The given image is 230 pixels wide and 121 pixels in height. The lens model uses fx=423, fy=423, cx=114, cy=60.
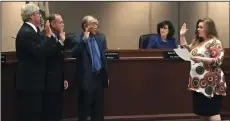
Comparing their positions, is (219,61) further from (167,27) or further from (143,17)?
(143,17)

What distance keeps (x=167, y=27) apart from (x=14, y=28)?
1.87 m

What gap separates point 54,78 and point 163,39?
5.21 feet

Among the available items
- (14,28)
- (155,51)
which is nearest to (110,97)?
(155,51)

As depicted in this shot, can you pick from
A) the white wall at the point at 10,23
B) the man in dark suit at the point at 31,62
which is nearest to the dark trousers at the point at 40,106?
the man in dark suit at the point at 31,62

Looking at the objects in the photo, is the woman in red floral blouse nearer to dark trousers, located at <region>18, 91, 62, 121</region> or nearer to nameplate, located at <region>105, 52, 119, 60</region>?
nameplate, located at <region>105, 52, 119, 60</region>

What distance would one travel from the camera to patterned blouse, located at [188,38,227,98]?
3.53m

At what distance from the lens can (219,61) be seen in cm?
348

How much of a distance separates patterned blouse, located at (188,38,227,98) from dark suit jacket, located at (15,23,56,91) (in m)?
1.24

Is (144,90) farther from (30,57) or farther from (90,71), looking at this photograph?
(30,57)

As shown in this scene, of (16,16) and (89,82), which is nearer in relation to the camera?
(89,82)

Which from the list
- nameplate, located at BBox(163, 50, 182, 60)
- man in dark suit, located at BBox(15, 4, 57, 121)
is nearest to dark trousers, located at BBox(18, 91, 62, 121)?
man in dark suit, located at BBox(15, 4, 57, 121)

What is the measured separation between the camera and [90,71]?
12.9ft

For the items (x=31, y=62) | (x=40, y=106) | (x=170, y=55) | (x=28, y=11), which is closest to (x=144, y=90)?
(x=170, y=55)

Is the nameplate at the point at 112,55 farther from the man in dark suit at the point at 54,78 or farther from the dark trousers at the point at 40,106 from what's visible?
the dark trousers at the point at 40,106
